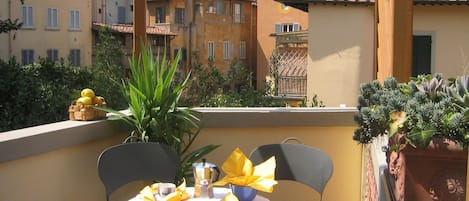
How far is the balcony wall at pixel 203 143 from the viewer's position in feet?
9.61

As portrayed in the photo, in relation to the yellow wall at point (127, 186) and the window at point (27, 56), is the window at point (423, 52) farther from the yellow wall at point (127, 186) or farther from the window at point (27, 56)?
the window at point (27, 56)

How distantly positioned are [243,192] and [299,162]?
2.37 ft

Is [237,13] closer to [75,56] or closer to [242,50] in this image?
[242,50]

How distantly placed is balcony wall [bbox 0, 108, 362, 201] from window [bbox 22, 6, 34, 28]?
24087 millimetres

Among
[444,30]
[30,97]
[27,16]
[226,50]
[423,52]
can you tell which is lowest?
[30,97]

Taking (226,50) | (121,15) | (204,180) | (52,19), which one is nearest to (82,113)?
(204,180)

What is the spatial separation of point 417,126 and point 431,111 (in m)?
0.07

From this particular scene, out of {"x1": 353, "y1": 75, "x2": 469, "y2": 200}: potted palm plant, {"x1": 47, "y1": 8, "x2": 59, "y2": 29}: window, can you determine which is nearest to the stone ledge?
{"x1": 353, "y1": 75, "x2": 469, "y2": 200}: potted palm plant

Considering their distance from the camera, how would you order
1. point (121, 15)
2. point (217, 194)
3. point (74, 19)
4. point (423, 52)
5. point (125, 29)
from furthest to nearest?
point (121, 15) → point (74, 19) → point (125, 29) → point (423, 52) → point (217, 194)

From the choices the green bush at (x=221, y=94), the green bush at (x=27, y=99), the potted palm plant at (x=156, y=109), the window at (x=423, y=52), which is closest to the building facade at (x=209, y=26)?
the green bush at (x=221, y=94)

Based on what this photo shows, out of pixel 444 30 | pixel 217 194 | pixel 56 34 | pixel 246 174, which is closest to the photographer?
pixel 246 174

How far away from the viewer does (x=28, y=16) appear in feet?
86.8

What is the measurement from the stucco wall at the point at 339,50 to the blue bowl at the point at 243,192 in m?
9.91

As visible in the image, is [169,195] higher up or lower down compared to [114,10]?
lower down
